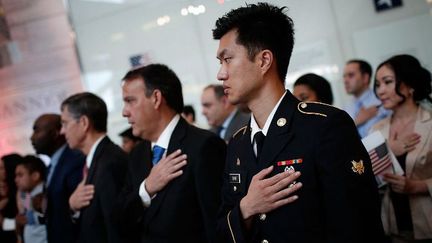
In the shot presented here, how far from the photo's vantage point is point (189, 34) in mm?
4062

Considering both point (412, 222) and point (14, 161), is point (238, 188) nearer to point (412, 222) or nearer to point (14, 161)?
point (412, 222)

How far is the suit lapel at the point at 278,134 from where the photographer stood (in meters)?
1.36

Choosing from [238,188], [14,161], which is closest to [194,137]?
[238,188]

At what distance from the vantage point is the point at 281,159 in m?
1.35

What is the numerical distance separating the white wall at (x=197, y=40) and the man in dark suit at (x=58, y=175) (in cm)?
125

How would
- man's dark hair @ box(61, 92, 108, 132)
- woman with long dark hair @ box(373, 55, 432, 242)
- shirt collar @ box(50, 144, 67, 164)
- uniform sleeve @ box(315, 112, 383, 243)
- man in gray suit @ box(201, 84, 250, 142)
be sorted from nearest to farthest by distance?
uniform sleeve @ box(315, 112, 383, 243) → woman with long dark hair @ box(373, 55, 432, 242) → man's dark hair @ box(61, 92, 108, 132) → shirt collar @ box(50, 144, 67, 164) → man in gray suit @ box(201, 84, 250, 142)

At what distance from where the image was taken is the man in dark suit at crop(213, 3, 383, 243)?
1.24m

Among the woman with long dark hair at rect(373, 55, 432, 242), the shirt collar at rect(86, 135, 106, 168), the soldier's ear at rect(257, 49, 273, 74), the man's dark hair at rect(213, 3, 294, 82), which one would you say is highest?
the man's dark hair at rect(213, 3, 294, 82)

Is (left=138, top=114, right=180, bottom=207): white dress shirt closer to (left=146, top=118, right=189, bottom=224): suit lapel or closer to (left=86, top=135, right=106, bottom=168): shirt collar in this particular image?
(left=146, top=118, right=189, bottom=224): suit lapel

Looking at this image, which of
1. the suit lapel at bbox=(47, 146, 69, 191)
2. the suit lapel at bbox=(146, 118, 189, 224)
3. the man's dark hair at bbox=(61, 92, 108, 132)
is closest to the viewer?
the suit lapel at bbox=(146, 118, 189, 224)

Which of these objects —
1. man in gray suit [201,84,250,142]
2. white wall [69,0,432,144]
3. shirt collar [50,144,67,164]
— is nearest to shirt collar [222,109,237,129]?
man in gray suit [201,84,250,142]

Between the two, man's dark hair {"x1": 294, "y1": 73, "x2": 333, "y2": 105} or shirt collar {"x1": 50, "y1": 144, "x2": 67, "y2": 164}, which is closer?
man's dark hair {"x1": 294, "y1": 73, "x2": 333, "y2": 105}

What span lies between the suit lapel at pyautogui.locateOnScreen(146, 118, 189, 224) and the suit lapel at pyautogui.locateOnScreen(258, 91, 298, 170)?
0.71 meters

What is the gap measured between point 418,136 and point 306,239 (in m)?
1.18
